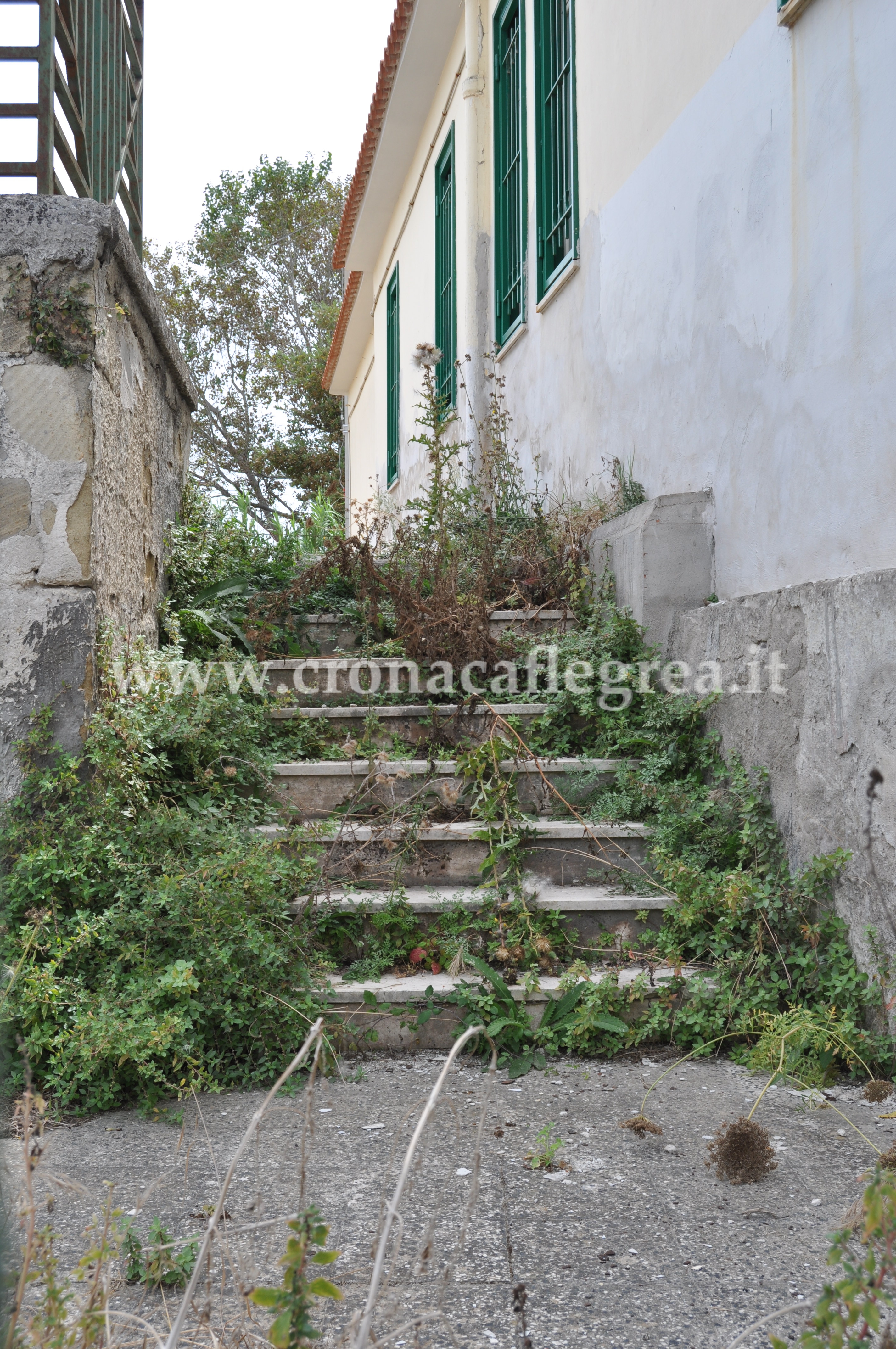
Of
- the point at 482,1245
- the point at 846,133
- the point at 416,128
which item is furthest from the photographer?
the point at 416,128

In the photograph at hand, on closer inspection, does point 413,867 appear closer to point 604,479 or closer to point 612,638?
point 612,638

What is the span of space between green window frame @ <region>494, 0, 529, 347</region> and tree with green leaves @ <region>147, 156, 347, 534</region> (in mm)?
13110

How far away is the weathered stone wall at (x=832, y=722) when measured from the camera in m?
2.53

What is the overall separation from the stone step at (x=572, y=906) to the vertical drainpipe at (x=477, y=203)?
4.92m

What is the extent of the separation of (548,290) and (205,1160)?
17.3 feet

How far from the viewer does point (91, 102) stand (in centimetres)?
362

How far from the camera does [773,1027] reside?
2549 millimetres

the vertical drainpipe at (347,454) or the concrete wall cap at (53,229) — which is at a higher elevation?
the vertical drainpipe at (347,454)

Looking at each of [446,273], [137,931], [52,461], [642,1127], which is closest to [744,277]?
[52,461]

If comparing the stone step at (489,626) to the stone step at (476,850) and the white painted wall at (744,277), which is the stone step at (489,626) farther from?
the stone step at (476,850)

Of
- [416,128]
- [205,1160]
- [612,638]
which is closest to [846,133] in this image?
[612,638]

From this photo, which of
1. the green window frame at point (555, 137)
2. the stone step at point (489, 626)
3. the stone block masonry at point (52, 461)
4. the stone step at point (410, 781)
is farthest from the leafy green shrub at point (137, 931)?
the green window frame at point (555, 137)

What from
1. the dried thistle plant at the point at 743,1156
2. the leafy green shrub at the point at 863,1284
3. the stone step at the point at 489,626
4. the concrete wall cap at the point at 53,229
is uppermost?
the concrete wall cap at the point at 53,229

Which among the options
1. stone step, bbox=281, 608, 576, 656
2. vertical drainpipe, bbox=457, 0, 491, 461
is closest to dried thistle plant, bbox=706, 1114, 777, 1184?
stone step, bbox=281, 608, 576, 656
